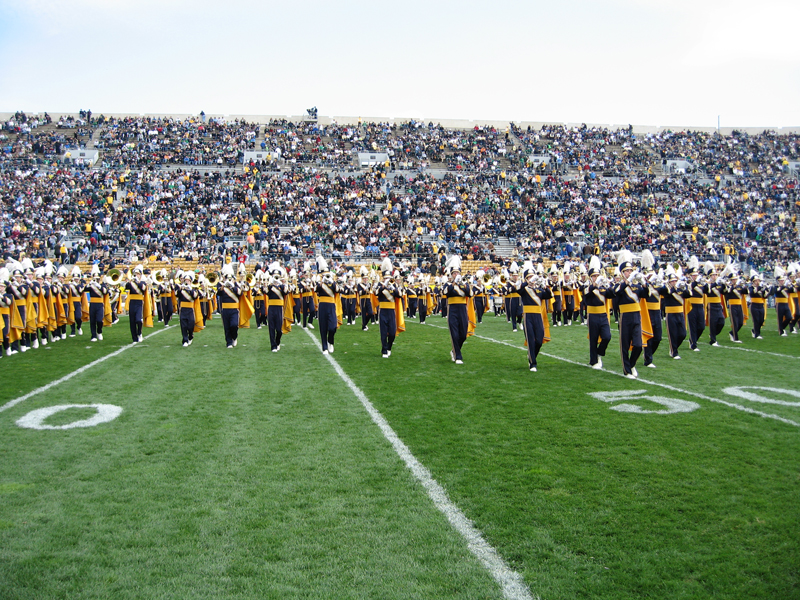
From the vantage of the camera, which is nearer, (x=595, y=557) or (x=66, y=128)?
(x=595, y=557)

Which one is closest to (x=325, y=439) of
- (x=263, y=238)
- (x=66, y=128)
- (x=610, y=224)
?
(x=263, y=238)

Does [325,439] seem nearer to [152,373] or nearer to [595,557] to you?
[595,557]

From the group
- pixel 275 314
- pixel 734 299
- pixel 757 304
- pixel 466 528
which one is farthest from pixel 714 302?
pixel 466 528

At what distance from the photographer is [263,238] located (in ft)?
108

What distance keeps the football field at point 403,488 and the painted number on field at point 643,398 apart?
0.15 feet

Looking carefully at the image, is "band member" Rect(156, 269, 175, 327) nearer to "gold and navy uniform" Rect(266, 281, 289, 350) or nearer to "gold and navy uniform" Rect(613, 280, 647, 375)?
"gold and navy uniform" Rect(266, 281, 289, 350)

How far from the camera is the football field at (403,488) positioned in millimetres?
3330

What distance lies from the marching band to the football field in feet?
3.96

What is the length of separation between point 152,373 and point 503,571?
836 cm

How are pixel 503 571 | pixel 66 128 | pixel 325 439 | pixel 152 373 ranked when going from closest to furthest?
pixel 503 571 → pixel 325 439 → pixel 152 373 → pixel 66 128

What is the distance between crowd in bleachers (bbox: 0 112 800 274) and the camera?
109 ft

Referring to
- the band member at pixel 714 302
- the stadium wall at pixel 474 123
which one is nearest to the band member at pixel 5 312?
the band member at pixel 714 302

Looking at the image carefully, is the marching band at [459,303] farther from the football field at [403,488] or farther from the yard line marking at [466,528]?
the yard line marking at [466,528]

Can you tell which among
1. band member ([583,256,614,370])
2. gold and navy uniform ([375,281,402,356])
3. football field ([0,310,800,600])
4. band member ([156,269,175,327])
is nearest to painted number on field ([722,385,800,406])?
football field ([0,310,800,600])
